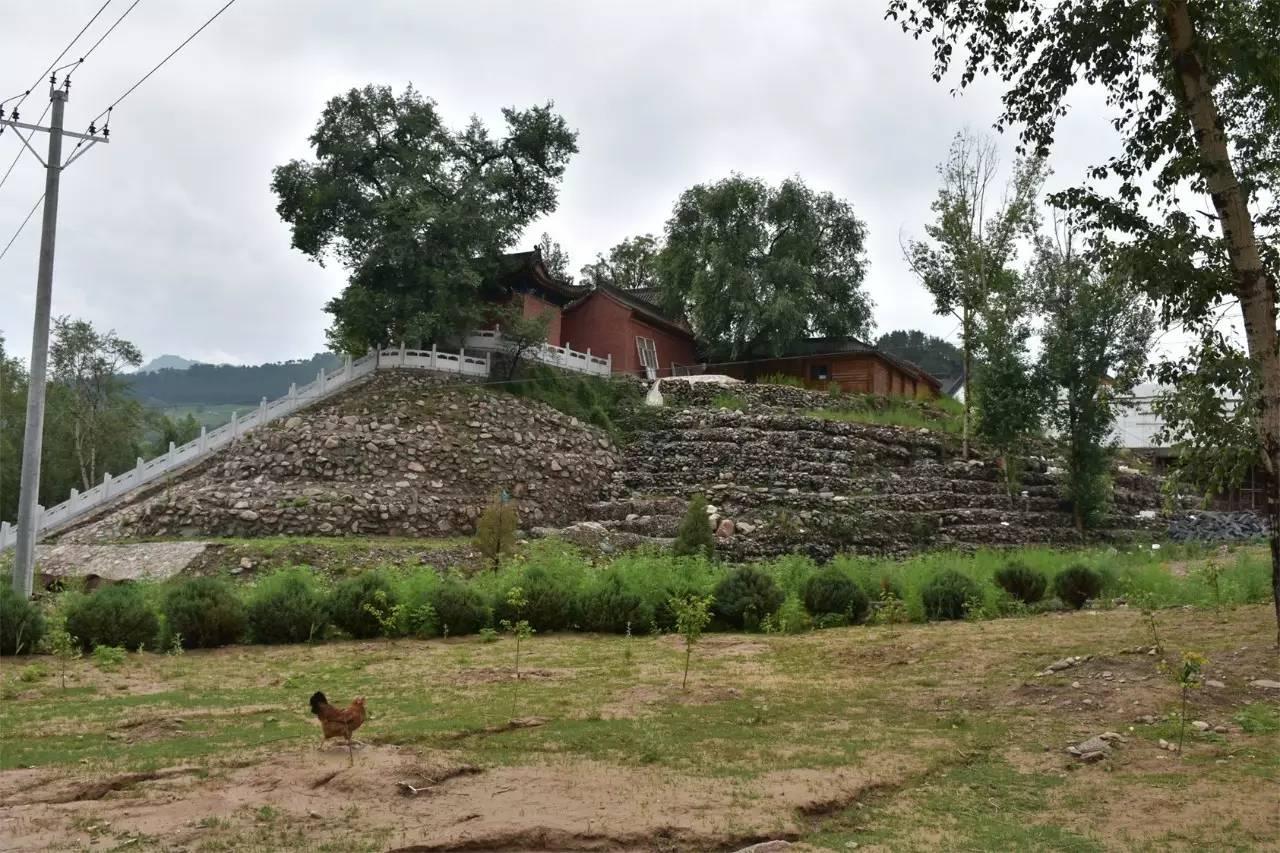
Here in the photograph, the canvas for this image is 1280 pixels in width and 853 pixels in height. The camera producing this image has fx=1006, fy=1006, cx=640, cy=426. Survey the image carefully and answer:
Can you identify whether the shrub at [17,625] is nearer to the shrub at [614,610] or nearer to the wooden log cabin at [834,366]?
the shrub at [614,610]

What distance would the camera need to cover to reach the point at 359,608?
45.2 ft

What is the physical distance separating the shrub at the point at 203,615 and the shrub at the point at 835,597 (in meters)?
8.03

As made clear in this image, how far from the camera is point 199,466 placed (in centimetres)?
2502

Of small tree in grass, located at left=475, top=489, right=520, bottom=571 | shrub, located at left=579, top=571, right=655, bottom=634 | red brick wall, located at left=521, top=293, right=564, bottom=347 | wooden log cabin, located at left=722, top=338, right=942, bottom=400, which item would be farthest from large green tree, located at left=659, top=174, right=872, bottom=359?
shrub, located at left=579, top=571, right=655, bottom=634

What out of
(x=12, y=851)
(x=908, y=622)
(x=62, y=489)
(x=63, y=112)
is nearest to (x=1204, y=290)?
(x=908, y=622)

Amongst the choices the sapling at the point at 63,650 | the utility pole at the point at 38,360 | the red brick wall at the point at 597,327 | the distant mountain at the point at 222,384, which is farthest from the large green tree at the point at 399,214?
the distant mountain at the point at 222,384

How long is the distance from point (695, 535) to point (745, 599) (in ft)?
19.2

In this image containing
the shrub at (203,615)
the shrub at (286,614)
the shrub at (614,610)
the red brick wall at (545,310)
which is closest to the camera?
the shrub at (203,615)

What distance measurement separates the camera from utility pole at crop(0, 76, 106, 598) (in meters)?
13.9

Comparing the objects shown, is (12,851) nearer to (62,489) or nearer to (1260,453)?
(1260,453)

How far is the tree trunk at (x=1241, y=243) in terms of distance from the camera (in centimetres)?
879

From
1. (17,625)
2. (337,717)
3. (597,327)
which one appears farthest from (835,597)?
(597,327)

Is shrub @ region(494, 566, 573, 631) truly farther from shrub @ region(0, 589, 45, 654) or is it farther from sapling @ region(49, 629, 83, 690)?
shrub @ region(0, 589, 45, 654)

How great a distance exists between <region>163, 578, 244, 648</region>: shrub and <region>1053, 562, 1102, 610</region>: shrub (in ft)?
39.1
